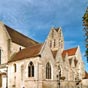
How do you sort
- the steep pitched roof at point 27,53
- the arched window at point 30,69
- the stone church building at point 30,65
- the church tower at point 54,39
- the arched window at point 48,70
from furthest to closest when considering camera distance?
the church tower at point 54,39 < the arched window at point 48,70 < the steep pitched roof at point 27,53 < the arched window at point 30,69 < the stone church building at point 30,65

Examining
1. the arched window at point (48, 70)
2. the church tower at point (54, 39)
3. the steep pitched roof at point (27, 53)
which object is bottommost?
the arched window at point (48, 70)

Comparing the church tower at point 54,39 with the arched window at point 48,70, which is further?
the church tower at point 54,39

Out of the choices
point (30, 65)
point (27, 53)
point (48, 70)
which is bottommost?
point (48, 70)

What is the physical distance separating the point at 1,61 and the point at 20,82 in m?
8.32

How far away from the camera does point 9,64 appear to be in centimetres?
4878

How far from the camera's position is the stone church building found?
43750mm

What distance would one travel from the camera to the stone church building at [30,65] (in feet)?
144

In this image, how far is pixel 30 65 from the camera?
146ft

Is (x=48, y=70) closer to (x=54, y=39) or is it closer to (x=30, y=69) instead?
(x=30, y=69)

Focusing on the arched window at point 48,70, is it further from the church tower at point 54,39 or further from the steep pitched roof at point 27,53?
the church tower at point 54,39

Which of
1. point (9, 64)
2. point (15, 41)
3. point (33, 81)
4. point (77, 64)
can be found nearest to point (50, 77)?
point (33, 81)

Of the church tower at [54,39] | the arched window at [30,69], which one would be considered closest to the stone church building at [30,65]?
the arched window at [30,69]

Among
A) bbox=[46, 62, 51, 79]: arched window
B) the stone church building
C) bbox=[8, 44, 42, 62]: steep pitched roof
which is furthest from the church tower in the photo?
bbox=[46, 62, 51, 79]: arched window

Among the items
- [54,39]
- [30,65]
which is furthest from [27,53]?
[54,39]
